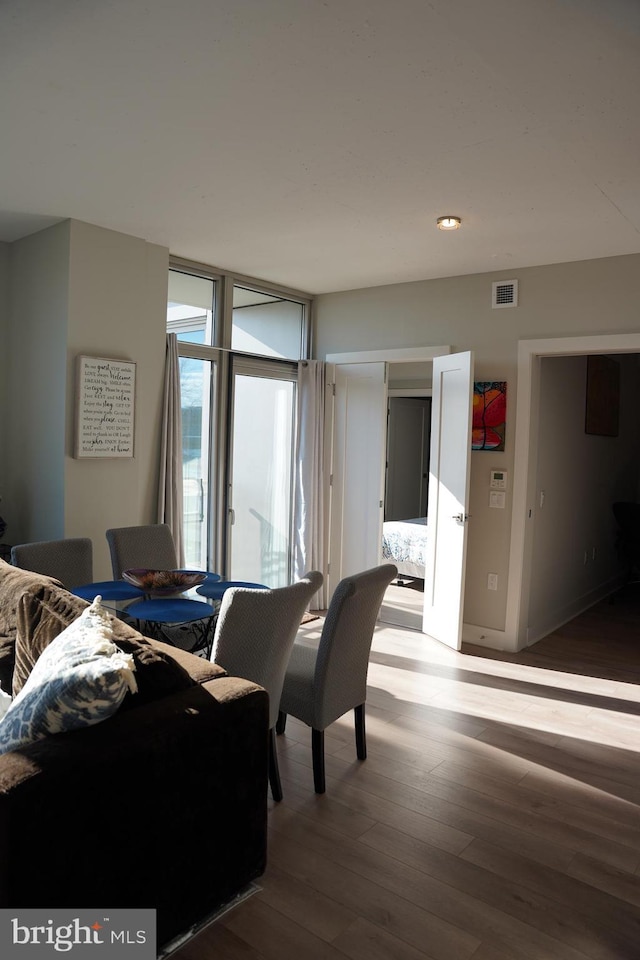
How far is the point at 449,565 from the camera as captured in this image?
520 centimetres

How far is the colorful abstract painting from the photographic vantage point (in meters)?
5.18

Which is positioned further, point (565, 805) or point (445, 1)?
point (565, 805)

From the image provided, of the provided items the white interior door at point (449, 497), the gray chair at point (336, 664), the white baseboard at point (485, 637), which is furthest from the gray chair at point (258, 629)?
the white baseboard at point (485, 637)

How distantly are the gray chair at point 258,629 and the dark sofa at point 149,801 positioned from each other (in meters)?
0.26

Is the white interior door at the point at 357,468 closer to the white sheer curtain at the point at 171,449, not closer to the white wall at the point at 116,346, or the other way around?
the white sheer curtain at the point at 171,449

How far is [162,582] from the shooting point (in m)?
3.30

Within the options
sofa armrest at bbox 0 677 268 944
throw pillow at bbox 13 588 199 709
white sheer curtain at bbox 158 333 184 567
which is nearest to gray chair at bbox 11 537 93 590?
white sheer curtain at bbox 158 333 184 567

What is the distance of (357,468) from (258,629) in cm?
342

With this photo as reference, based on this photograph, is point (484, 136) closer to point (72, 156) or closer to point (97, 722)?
point (72, 156)

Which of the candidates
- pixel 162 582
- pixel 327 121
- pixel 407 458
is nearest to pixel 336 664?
pixel 162 582

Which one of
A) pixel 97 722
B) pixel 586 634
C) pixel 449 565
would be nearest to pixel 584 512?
pixel 586 634

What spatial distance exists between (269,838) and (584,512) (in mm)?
4930

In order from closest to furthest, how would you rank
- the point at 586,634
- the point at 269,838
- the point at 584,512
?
the point at 269,838 < the point at 586,634 < the point at 584,512

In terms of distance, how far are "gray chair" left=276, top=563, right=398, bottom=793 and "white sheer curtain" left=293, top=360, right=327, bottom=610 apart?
2.86 meters
